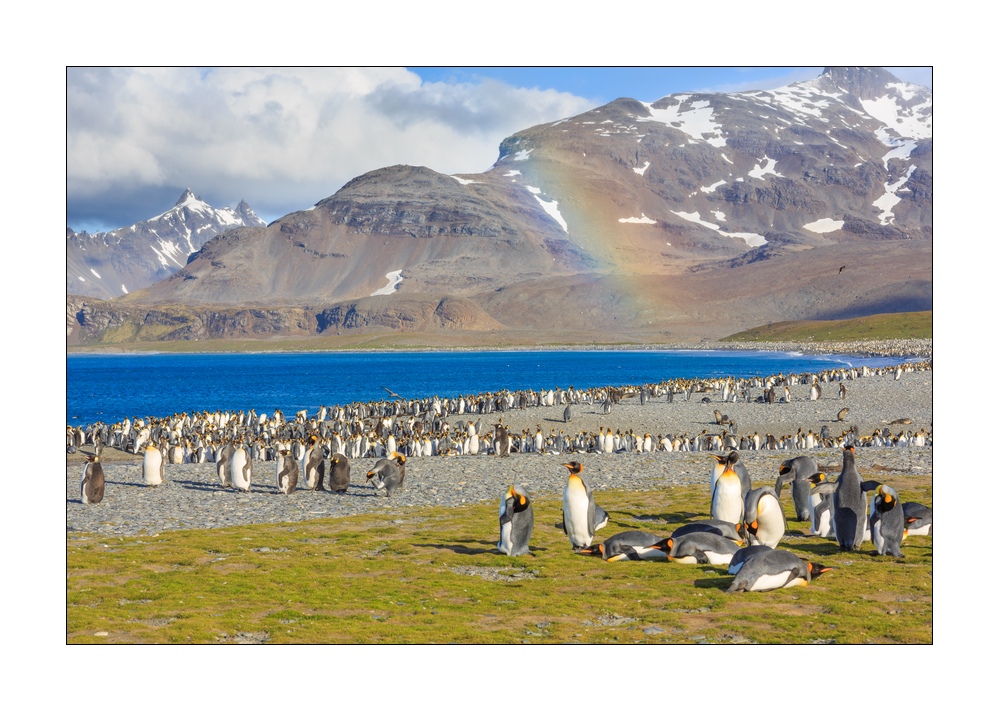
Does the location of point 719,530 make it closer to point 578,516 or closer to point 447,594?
point 578,516

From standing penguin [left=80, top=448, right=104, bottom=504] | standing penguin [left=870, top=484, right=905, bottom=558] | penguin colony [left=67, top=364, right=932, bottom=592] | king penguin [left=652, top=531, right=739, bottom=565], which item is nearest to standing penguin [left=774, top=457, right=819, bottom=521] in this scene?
penguin colony [left=67, top=364, right=932, bottom=592]

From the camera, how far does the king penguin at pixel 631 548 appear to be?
10.8 metres

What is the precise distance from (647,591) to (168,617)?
4.84m

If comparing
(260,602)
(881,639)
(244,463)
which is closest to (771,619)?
(881,639)

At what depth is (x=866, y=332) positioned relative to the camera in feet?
423

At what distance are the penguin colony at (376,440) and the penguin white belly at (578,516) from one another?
3833 mm

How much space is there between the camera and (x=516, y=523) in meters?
11.2

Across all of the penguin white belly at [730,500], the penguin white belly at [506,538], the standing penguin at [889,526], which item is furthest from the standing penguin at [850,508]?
the penguin white belly at [506,538]

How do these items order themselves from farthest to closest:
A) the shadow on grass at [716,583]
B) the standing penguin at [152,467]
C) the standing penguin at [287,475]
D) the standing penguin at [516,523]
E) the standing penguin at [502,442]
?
the standing penguin at [502,442], the standing penguin at [152,467], the standing penguin at [287,475], the standing penguin at [516,523], the shadow on grass at [716,583]

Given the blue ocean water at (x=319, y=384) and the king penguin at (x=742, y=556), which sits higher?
the king penguin at (x=742, y=556)

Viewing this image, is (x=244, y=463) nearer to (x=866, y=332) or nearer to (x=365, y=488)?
(x=365, y=488)

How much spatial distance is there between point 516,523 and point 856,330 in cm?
13238

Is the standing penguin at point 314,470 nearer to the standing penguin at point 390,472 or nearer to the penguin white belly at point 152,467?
the standing penguin at point 390,472

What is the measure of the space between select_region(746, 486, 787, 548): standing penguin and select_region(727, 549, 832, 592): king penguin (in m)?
1.35
